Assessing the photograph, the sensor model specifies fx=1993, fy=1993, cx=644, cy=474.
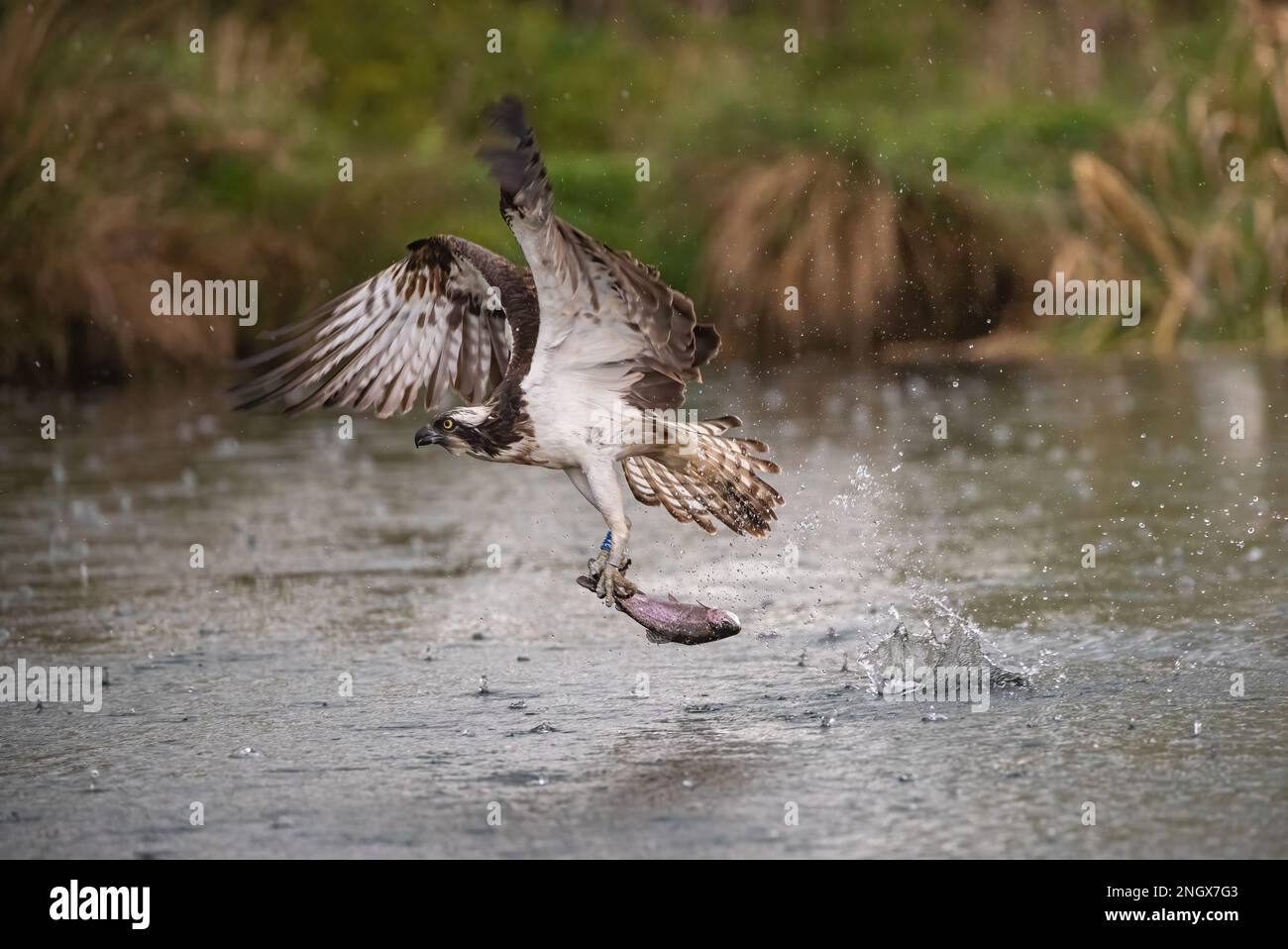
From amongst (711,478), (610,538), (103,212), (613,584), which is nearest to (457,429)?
(610,538)

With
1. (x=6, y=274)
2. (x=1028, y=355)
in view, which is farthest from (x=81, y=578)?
(x=1028, y=355)

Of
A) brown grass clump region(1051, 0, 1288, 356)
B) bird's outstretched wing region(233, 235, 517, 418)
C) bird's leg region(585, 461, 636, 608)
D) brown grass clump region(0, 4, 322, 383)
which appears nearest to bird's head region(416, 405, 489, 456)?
bird's leg region(585, 461, 636, 608)

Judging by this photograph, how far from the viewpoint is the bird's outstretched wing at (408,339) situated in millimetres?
7980

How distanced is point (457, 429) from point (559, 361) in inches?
17.1

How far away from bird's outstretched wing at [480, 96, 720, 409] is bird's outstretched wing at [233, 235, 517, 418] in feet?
3.18

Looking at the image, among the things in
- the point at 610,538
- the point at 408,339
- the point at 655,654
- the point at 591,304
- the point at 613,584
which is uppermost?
the point at 408,339

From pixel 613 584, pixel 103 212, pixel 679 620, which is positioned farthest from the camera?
pixel 103 212

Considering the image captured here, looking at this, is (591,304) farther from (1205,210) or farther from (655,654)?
(1205,210)

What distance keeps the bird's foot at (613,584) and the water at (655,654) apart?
0.29 m

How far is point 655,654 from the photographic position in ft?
24.0

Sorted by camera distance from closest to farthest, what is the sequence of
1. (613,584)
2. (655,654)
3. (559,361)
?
(613,584) < (559,361) < (655,654)

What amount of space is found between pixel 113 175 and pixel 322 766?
12534mm

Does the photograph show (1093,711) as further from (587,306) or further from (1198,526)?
(1198,526)

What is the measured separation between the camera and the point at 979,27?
25.9m
